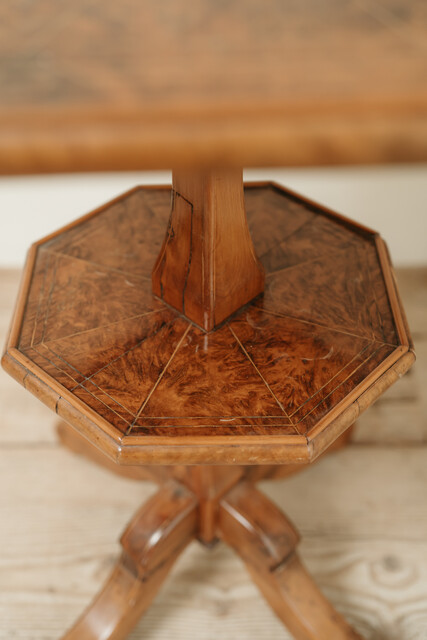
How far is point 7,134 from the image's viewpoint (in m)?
0.31

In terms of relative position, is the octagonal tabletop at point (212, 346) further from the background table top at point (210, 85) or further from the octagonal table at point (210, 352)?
the background table top at point (210, 85)

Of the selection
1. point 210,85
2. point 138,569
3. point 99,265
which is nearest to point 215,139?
point 210,85

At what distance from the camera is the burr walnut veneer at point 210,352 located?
2.09 feet

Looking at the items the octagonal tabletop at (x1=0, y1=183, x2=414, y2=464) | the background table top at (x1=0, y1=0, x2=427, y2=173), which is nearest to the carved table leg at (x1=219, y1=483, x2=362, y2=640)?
the octagonal tabletop at (x1=0, y1=183, x2=414, y2=464)

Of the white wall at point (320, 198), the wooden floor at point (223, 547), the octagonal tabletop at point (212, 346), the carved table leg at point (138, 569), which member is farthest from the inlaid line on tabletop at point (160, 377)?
the white wall at point (320, 198)

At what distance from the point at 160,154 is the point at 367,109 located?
102 millimetres

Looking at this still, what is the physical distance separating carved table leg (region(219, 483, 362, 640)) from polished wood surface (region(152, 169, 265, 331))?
288 millimetres

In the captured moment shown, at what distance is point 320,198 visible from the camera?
134 cm

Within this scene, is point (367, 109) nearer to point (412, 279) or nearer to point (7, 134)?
point (7, 134)

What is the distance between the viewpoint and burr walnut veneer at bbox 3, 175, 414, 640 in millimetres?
636

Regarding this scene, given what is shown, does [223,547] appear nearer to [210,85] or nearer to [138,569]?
[138,569]

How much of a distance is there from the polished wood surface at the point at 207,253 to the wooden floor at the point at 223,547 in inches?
17.0

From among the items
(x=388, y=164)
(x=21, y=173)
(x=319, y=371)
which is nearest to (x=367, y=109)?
(x=388, y=164)

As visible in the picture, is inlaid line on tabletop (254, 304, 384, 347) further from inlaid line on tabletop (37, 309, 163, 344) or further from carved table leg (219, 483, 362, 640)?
carved table leg (219, 483, 362, 640)
